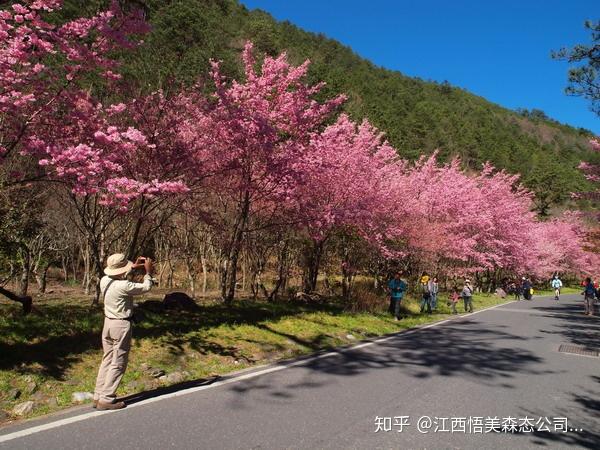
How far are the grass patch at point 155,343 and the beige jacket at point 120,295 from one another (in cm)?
129

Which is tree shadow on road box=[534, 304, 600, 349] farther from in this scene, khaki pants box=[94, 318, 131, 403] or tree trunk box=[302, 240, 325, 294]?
khaki pants box=[94, 318, 131, 403]

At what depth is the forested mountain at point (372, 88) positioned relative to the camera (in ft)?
81.5

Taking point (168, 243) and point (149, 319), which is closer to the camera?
point (149, 319)

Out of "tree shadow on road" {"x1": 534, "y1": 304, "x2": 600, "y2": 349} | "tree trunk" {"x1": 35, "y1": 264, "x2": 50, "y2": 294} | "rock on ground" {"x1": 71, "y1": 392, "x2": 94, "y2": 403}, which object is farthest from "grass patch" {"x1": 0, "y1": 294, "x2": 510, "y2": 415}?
"tree trunk" {"x1": 35, "y1": 264, "x2": 50, "y2": 294}

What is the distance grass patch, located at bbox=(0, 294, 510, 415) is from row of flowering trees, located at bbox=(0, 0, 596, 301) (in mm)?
1652

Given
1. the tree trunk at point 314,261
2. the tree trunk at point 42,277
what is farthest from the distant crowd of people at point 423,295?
the tree trunk at point 42,277

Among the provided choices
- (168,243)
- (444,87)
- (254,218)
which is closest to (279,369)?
(254,218)

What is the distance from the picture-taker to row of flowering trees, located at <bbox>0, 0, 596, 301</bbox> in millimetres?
6285

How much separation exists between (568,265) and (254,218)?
5597cm

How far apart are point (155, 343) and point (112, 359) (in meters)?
2.72

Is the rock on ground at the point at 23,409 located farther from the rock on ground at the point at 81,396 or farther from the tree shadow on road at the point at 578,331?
the tree shadow on road at the point at 578,331

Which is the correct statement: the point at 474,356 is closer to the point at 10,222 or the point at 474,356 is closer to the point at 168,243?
the point at 10,222

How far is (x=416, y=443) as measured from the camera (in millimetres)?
4352

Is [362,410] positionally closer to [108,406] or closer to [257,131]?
[108,406]
